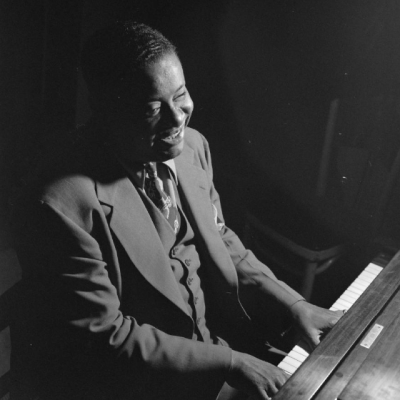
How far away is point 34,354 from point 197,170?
0.72 m

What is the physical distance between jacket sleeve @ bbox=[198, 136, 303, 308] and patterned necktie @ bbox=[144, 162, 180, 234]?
0.26 meters

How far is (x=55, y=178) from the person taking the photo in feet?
4.14

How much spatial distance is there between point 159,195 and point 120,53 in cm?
45

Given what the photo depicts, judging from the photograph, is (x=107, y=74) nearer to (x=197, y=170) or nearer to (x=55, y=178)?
(x=55, y=178)

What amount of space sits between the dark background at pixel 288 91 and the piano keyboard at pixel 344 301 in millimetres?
275

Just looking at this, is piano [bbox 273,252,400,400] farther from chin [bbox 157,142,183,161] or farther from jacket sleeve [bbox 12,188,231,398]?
chin [bbox 157,142,183,161]

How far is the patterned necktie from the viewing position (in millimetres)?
1480

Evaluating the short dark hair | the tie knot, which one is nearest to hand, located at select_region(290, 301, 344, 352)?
the tie knot

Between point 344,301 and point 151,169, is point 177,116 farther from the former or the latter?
point 344,301

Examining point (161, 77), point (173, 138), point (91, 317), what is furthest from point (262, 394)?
point (161, 77)

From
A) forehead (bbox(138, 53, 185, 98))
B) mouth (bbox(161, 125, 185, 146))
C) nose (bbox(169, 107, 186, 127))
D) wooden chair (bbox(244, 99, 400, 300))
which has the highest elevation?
forehead (bbox(138, 53, 185, 98))

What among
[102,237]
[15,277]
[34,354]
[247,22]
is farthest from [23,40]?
[247,22]

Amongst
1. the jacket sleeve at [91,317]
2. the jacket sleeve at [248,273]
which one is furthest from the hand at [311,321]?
the jacket sleeve at [91,317]

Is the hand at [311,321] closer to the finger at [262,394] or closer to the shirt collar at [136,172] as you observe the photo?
the finger at [262,394]
